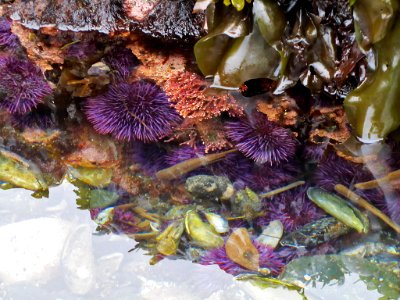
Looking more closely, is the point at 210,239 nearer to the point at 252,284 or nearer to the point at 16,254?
the point at 252,284

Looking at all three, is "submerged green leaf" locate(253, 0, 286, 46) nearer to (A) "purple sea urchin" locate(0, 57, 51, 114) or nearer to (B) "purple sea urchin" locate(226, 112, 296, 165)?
(B) "purple sea urchin" locate(226, 112, 296, 165)

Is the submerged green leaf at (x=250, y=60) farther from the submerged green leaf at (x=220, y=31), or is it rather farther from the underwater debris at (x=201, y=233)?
the underwater debris at (x=201, y=233)

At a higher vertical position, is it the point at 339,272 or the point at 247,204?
the point at 247,204

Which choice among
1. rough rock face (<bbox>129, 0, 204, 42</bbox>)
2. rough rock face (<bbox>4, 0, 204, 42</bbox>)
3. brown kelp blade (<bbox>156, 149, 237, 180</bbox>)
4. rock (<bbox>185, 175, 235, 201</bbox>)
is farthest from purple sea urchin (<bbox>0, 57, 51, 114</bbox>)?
rock (<bbox>185, 175, 235, 201</bbox>)

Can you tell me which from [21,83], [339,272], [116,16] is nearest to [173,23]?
[116,16]

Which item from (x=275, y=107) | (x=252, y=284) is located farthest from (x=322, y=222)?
(x=275, y=107)

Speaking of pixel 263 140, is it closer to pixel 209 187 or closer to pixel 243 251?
pixel 209 187
